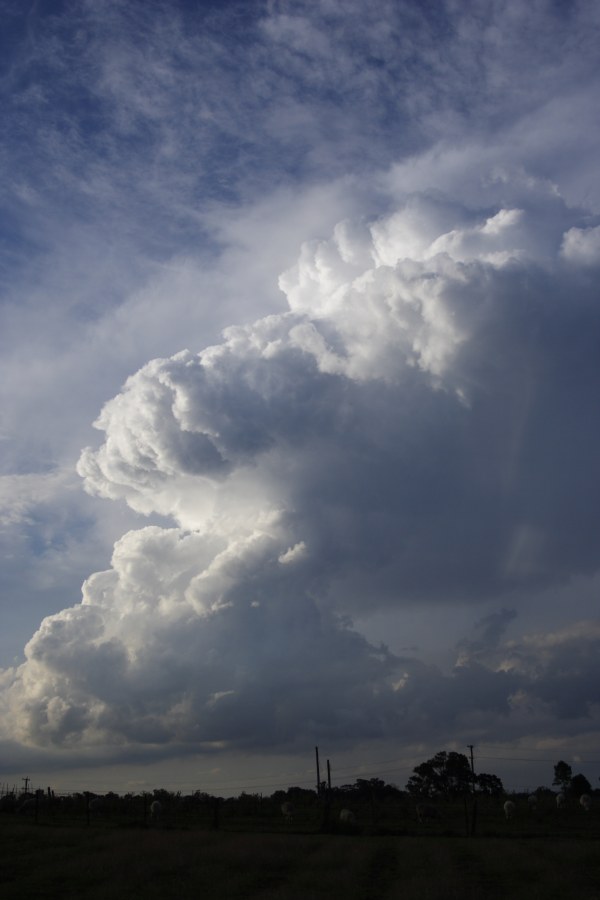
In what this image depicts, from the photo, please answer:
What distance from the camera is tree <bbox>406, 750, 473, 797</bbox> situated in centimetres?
15975

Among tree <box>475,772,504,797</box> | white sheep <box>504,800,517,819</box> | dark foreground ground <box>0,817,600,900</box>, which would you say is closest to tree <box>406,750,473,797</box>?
tree <box>475,772,504,797</box>

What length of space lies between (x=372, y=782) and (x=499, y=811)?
75.2 meters

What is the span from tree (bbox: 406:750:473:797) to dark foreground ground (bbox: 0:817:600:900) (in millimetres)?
117074

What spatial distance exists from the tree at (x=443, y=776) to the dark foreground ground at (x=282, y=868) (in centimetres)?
11707

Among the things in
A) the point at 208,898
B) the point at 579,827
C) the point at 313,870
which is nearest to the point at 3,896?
the point at 208,898

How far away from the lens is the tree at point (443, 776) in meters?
160

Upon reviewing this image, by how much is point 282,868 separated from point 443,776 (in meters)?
136

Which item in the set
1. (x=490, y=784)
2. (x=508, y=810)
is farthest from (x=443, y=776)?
(x=508, y=810)

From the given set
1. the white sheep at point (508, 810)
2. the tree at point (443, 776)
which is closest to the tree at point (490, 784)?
the tree at point (443, 776)

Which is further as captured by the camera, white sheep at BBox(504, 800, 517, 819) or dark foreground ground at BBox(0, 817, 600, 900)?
white sheep at BBox(504, 800, 517, 819)

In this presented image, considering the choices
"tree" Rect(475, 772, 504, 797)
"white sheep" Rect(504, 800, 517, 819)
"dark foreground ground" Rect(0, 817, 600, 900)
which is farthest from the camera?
"tree" Rect(475, 772, 504, 797)

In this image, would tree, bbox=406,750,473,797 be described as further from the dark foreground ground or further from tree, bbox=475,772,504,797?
the dark foreground ground

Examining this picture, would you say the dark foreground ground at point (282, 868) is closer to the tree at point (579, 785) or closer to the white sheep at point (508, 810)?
the white sheep at point (508, 810)

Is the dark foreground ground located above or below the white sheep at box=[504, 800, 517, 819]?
above
